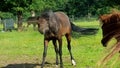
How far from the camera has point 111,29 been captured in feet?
5.57

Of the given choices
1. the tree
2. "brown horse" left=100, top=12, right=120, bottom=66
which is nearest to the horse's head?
"brown horse" left=100, top=12, right=120, bottom=66

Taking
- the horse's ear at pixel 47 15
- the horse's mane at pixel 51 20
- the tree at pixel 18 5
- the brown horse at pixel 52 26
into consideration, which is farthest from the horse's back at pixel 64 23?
the tree at pixel 18 5

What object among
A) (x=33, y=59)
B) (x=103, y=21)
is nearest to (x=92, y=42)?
(x=33, y=59)

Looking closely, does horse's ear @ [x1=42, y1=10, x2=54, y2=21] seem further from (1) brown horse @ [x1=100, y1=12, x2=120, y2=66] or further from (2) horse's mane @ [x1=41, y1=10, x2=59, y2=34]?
(1) brown horse @ [x1=100, y1=12, x2=120, y2=66]

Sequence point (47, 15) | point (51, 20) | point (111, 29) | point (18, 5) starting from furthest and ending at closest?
1. point (18, 5)
2. point (51, 20)
3. point (47, 15)
4. point (111, 29)

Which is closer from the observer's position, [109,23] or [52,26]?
[109,23]

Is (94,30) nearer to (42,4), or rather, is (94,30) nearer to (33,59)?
(33,59)

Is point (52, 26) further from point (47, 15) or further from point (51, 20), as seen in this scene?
point (47, 15)

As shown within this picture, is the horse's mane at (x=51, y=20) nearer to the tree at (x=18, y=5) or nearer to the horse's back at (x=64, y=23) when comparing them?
the horse's back at (x=64, y=23)

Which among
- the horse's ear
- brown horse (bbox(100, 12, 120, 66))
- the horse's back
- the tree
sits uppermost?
brown horse (bbox(100, 12, 120, 66))

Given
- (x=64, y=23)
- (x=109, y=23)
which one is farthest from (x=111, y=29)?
(x=64, y=23)

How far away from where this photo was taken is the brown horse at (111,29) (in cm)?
147

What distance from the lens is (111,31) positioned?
168 cm

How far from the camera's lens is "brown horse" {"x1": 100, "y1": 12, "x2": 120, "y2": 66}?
1.47 metres
